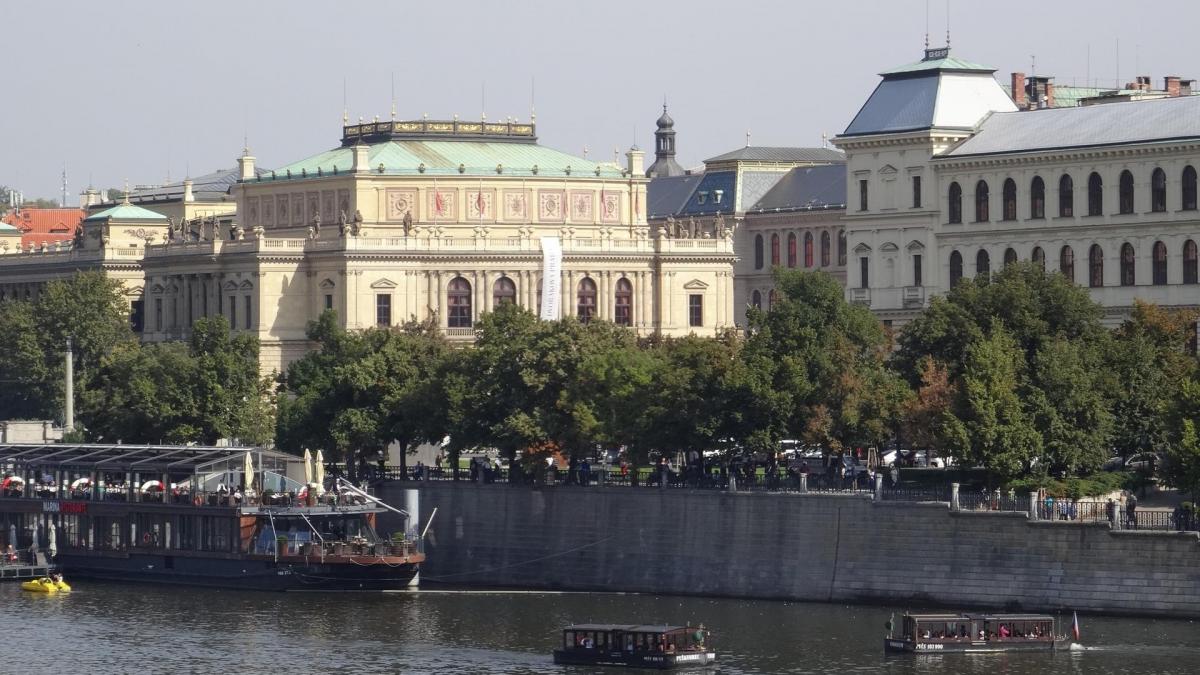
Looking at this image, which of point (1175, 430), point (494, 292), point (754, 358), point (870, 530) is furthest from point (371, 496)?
point (494, 292)

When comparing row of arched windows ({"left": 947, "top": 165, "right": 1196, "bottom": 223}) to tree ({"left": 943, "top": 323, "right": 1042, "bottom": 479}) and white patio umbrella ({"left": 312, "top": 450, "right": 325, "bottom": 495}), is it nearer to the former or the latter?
tree ({"left": 943, "top": 323, "right": 1042, "bottom": 479})

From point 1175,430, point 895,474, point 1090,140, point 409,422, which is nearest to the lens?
point 1175,430

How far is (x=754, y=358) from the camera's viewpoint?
127m

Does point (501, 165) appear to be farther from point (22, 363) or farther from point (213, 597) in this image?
point (213, 597)

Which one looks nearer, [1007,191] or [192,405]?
[192,405]

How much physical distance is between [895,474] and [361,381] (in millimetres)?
30180

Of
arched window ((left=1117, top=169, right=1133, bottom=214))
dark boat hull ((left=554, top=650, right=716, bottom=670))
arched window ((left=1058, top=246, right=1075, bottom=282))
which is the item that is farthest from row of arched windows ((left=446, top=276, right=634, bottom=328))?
dark boat hull ((left=554, top=650, right=716, bottom=670))

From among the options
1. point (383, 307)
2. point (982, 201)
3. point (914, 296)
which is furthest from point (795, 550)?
point (383, 307)

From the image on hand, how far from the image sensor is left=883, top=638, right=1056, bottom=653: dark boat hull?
103m

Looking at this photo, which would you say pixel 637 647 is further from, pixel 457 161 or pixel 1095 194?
pixel 457 161

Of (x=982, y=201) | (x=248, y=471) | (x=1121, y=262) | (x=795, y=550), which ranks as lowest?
(x=795, y=550)

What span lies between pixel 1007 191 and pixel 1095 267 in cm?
644

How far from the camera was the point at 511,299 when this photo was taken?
187625 mm

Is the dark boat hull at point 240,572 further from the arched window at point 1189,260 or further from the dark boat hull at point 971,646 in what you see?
the arched window at point 1189,260
